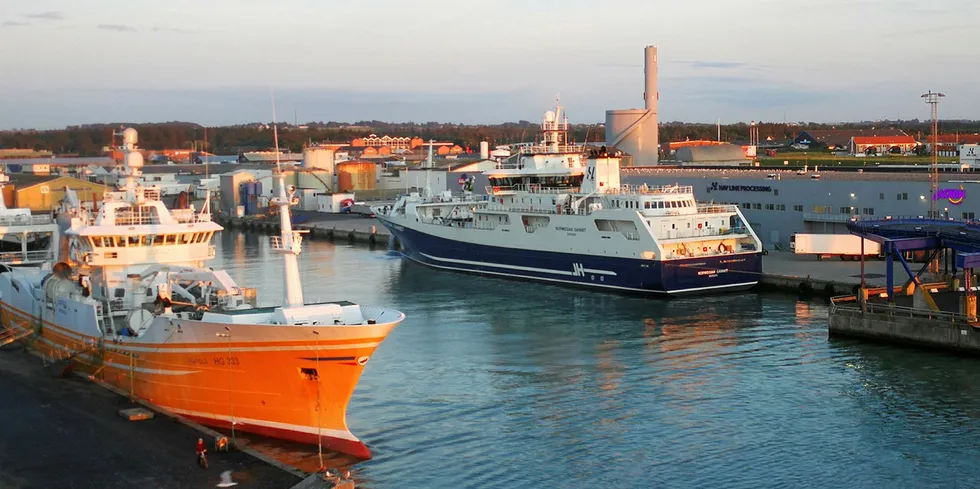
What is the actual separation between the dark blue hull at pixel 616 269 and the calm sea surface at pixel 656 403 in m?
1.68

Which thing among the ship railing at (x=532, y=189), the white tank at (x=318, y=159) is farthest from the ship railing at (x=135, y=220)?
the white tank at (x=318, y=159)

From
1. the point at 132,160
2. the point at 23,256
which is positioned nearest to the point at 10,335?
the point at 23,256

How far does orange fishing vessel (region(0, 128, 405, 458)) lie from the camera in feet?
54.6

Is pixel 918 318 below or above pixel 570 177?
below

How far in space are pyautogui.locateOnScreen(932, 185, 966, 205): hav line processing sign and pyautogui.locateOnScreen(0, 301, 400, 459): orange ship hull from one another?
968 inches

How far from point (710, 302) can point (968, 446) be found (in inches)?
589

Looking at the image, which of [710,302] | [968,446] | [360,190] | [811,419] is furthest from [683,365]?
[360,190]

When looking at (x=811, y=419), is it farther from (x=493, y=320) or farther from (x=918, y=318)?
(x=493, y=320)

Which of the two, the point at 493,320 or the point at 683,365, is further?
the point at 493,320

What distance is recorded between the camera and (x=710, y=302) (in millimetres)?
31844

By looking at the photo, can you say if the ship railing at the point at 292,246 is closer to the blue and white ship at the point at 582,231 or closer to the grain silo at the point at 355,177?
the blue and white ship at the point at 582,231

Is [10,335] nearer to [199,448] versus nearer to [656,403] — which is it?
[199,448]

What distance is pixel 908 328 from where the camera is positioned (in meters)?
24.2

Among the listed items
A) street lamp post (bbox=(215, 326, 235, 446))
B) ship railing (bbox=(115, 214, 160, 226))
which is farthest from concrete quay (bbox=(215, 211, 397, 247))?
street lamp post (bbox=(215, 326, 235, 446))
